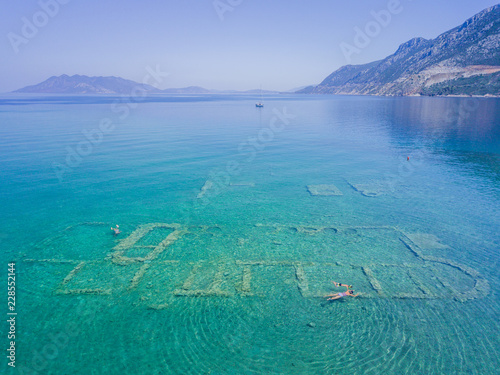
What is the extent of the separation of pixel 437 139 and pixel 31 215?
275 feet

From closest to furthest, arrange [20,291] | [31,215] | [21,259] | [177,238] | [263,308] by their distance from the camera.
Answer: [263,308], [20,291], [21,259], [177,238], [31,215]

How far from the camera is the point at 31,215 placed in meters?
29.4

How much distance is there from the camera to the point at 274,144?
67.2m

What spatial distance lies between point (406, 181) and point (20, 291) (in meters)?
46.5

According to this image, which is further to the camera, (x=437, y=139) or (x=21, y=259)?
(x=437, y=139)

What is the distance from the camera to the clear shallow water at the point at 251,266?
575 inches

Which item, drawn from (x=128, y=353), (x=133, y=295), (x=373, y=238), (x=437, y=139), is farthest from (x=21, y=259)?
(x=437, y=139)

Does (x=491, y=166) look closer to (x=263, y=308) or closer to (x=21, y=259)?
(x=263, y=308)

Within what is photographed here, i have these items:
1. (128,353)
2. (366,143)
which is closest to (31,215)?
(128,353)

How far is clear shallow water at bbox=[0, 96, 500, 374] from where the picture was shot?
14602 millimetres

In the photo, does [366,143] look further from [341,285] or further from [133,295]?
[133,295]

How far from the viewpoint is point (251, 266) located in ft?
71.5

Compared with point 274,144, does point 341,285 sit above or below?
below

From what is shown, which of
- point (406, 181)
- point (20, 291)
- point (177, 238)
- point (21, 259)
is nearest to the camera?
point (20, 291)
